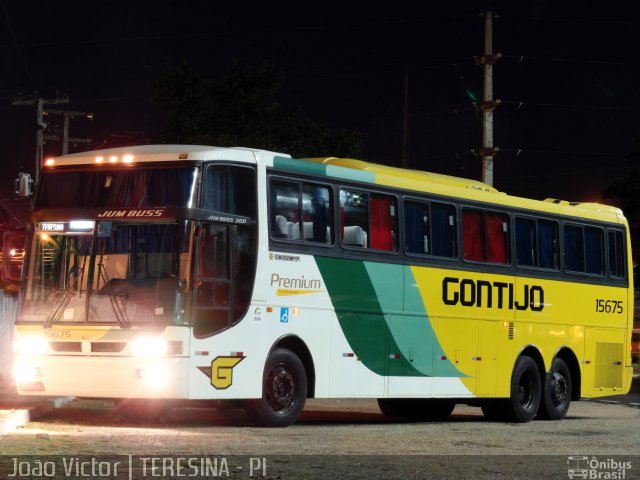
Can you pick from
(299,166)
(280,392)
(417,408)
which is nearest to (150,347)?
(280,392)

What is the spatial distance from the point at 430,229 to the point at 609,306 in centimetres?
588

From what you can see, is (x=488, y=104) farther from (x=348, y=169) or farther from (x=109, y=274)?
(x=109, y=274)

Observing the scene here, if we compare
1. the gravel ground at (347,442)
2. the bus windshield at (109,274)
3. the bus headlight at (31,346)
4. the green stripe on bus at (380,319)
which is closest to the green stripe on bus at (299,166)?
the green stripe on bus at (380,319)

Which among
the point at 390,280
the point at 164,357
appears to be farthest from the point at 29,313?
the point at 390,280

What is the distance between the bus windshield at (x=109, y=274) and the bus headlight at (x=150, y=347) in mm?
233

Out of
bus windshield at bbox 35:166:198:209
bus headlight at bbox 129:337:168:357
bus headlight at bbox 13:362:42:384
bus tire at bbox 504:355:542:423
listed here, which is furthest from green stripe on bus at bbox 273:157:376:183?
bus tire at bbox 504:355:542:423

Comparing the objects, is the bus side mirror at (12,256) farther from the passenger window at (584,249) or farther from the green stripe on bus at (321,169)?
the passenger window at (584,249)

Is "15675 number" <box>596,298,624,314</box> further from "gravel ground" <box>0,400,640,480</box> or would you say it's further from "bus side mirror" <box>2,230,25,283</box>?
"bus side mirror" <box>2,230,25,283</box>

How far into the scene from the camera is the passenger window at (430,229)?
2053cm

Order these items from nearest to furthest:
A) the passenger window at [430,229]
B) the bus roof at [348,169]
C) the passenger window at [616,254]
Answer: the bus roof at [348,169] → the passenger window at [430,229] → the passenger window at [616,254]

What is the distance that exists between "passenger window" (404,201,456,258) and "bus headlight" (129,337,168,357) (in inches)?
194

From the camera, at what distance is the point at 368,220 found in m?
19.6

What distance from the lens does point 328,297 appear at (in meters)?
18.8

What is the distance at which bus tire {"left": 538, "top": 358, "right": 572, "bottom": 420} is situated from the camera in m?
23.5
